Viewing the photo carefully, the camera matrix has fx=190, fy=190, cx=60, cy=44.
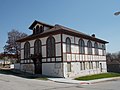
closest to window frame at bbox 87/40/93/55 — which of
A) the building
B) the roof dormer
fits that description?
the building

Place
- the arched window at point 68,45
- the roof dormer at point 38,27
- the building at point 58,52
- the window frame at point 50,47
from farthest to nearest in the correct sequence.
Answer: the roof dormer at point 38,27 → the window frame at point 50,47 → the arched window at point 68,45 → the building at point 58,52

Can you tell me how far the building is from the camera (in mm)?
28989

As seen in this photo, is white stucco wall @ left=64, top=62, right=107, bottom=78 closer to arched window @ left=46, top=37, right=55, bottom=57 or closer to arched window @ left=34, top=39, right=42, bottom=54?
arched window @ left=46, top=37, right=55, bottom=57

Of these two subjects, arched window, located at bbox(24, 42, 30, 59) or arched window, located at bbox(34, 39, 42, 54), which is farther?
arched window, located at bbox(24, 42, 30, 59)

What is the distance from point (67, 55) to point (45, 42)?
4648mm

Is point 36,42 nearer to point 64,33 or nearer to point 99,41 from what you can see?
point 64,33

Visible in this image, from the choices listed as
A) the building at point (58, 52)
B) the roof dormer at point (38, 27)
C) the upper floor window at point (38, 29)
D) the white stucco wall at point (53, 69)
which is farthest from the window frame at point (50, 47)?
the upper floor window at point (38, 29)

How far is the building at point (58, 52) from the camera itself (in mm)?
28989

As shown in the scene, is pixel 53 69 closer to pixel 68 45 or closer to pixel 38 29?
pixel 68 45

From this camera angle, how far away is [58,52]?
29.0 meters

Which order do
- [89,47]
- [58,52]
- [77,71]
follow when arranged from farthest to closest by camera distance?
1. [89,47]
2. [77,71]
3. [58,52]

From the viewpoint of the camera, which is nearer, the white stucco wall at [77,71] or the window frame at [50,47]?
the white stucco wall at [77,71]

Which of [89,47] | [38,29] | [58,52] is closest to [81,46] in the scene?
[89,47]

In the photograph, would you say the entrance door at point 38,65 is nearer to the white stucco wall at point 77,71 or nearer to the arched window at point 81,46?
the white stucco wall at point 77,71
